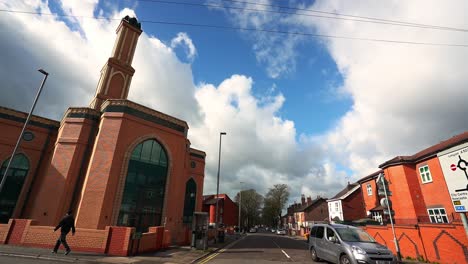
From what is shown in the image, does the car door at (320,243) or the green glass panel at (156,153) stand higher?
the green glass panel at (156,153)

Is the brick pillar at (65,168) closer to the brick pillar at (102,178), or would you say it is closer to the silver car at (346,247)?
the brick pillar at (102,178)

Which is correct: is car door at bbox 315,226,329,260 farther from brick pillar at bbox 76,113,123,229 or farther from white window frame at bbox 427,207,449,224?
brick pillar at bbox 76,113,123,229

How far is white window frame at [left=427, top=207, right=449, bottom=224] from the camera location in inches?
760

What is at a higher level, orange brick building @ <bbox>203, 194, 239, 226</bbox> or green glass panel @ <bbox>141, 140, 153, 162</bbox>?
green glass panel @ <bbox>141, 140, 153, 162</bbox>

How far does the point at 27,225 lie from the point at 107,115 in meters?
10.7

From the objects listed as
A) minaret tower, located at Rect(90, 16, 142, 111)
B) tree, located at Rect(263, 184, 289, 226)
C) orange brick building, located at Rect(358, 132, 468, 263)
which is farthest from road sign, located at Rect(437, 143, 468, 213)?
tree, located at Rect(263, 184, 289, 226)

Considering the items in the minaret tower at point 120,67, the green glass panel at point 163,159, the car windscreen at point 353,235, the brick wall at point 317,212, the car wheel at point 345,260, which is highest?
the minaret tower at point 120,67

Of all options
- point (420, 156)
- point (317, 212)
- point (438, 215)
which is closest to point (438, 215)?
point (438, 215)

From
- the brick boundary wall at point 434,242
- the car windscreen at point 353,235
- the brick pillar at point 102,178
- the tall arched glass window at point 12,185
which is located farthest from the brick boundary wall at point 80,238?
the brick boundary wall at point 434,242

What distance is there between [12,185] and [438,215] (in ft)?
127

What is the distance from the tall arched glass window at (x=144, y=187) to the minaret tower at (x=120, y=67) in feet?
29.6

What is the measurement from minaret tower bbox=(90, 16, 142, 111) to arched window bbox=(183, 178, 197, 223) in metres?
15.9

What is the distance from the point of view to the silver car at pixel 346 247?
8.41m

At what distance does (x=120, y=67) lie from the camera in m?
28.9
